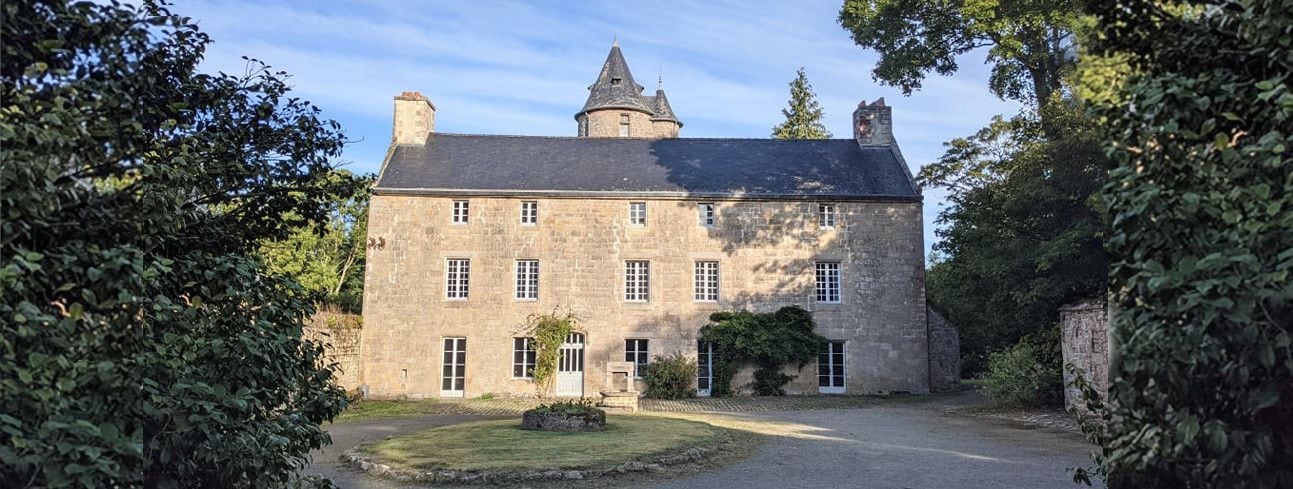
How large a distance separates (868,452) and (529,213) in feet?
52.4

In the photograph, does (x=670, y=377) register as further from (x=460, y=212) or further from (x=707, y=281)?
(x=460, y=212)

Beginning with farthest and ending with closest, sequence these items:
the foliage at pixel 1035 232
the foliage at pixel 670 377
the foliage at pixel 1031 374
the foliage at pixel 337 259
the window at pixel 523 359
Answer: the foliage at pixel 337 259 < the window at pixel 523 359 < the foliage at pixel 670 377 < the foliage at pixel 1031 374 < the foliage at pixel 1035 232

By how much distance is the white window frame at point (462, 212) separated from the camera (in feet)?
82.9

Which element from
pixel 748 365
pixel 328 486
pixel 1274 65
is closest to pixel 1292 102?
pixel 1274 65

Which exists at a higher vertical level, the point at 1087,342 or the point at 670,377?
the point at 1087,342

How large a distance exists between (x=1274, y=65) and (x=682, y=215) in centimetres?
2230

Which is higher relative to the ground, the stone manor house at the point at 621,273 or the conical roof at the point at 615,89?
the conical roof at the point at 615,89

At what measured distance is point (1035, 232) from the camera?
723 inches

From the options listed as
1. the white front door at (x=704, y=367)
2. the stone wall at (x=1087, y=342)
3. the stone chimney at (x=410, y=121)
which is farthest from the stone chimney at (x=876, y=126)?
the stone chimney at (x=410, y=121)

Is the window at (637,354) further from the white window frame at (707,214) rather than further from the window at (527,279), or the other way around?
the white window frame at (707,214)

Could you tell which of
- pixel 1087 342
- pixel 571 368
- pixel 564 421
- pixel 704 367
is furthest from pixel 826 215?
pixel 564 421

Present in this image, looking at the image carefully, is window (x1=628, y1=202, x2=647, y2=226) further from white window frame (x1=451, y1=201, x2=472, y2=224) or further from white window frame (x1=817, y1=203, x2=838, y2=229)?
white window frame (x1=817, y1=203, x2=838, y2=229)

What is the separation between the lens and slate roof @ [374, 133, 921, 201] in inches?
1003

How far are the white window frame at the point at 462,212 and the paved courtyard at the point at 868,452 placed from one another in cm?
778
